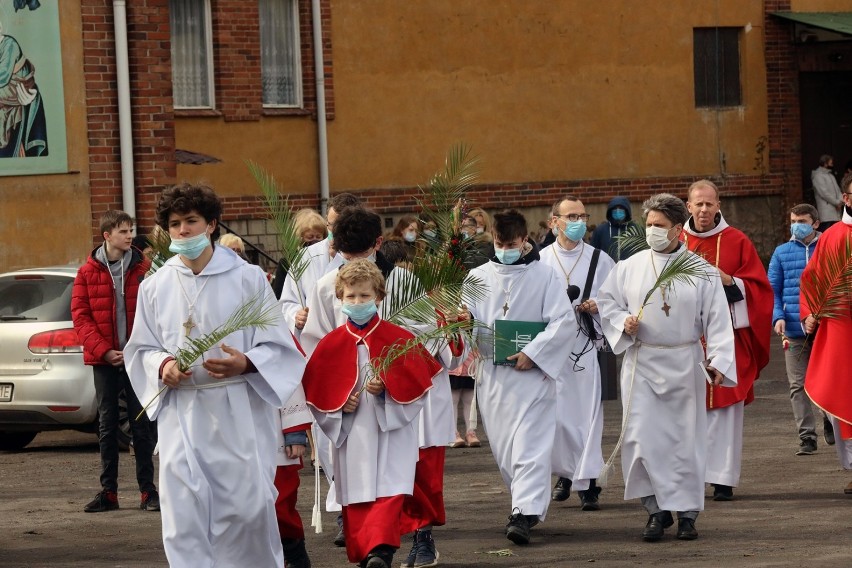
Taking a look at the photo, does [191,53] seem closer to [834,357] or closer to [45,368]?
[45,368]

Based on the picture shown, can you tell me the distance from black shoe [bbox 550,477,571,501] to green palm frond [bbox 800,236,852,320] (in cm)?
192

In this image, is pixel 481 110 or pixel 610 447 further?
pixel 481 110

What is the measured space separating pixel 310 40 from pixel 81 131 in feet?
19.7

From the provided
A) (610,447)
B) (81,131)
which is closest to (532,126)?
(81,131)

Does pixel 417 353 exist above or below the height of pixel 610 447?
above

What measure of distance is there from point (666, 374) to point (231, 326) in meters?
3.38

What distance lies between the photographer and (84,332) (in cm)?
1130

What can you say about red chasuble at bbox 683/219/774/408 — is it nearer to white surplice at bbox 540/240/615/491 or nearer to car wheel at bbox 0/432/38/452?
white surplice at bbox 540/240/615/491

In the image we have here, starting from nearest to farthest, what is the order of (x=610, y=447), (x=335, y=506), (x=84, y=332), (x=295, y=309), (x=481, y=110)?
(x=335, y=506) → (x=295, y=309) → (x=84, y=332) → (x=610, y=447) → (x=481, y=110)

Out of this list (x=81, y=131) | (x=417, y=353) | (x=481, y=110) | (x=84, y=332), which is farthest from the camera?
(x=481, y=110)

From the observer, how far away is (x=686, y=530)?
31.4 feet

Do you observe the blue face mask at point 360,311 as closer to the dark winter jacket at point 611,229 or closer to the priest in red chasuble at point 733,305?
the priest in red chasuble at point 733,305

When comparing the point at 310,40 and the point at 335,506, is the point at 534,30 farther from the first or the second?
the point at 335,506

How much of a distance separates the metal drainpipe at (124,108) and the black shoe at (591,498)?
8968 millimetres
